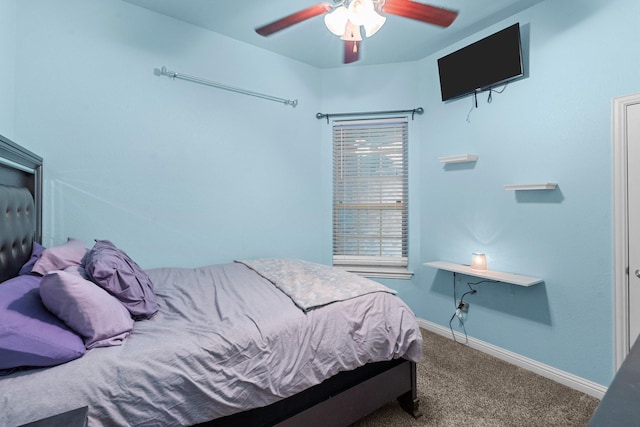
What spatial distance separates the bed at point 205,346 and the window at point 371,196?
1323 mm

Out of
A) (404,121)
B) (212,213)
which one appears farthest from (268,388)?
(404,121)

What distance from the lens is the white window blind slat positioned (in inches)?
Result: 127

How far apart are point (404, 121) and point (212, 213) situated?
2.18 metres

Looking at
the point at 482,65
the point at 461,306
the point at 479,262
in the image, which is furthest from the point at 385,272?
the point at 482,65

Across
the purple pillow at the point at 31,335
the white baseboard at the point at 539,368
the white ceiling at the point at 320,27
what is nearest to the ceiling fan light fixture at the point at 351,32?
the white ceiling at the point at 320,27

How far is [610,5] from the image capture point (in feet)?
6.15

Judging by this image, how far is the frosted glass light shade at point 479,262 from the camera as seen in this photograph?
248 cm

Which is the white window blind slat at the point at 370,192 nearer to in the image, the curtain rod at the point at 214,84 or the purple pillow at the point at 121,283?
the curtain rod at the point at 214,84

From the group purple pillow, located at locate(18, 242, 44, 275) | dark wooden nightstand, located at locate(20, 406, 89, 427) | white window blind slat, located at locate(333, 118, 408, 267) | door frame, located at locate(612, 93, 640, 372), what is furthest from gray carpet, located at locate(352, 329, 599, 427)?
purple pillow, located at locate(18, 242, 44, 275)

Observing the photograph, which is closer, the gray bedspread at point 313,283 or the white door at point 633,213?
the gray bedspread at point 313,283

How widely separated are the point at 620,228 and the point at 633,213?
11 centimetres

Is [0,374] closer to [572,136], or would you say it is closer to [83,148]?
[83,148]

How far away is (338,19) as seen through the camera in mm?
1562

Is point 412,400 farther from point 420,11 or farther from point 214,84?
point 214,84
